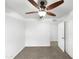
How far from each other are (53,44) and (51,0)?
4930mm

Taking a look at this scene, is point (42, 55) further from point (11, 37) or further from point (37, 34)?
point (37, 34)

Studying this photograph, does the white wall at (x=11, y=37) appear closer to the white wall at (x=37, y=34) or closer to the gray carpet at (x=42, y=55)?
the gray carpet at (x=42, y=55)

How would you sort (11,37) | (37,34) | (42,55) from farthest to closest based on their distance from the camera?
(37,34) → (42,55) → (11,37)

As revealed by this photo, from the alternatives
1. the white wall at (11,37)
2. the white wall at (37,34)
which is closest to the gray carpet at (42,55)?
the white wall at (11,37)

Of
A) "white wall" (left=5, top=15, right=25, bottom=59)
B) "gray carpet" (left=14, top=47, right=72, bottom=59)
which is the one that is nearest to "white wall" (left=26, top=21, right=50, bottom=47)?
"gray carpet" (left=14, top=47, right=72, bottom=59)

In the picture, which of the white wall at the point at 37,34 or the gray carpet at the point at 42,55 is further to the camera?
the white wall at the point at 37,34

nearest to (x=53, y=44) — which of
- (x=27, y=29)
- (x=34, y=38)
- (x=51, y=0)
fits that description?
(x=34, y=38)

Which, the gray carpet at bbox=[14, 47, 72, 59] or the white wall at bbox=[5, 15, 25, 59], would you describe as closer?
the white wall at bbox=[5, 15, 25, 59]

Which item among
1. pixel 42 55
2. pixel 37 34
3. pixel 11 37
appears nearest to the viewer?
pixel 11 37

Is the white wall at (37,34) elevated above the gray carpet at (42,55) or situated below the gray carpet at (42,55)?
above

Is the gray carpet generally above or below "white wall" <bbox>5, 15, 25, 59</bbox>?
below

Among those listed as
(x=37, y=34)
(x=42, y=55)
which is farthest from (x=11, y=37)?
(x=37, y=34)

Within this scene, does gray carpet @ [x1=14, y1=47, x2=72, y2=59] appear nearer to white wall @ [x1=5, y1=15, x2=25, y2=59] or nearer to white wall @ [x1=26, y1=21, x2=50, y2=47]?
white wall @ [x1=5, y1=15, x2=25, y2=59]
